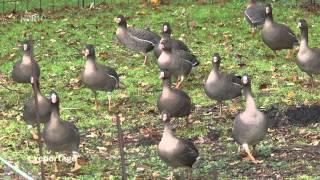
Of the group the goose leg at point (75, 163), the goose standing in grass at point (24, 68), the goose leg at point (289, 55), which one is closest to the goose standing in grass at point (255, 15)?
the goose leg at point (289, 55)

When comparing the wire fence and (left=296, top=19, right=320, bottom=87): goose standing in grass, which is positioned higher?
the wire fence

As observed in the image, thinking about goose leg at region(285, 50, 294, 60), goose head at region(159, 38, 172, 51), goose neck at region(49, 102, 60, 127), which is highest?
goose leg at region(285, 50, 294, 60)

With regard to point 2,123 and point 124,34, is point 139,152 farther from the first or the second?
point 124,34

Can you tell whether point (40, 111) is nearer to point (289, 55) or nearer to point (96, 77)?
point (96, 77)

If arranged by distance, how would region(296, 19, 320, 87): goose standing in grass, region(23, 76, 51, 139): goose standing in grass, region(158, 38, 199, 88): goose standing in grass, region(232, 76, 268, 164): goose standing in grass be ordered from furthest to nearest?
region(158, 38, 199, 88): goose standing in grass < region(296, 19, 320, 87): goose standing in grass < region(23, 76, 51, 139): goose standing in grass < region(232, 76, 268, 164): goose standing in grass

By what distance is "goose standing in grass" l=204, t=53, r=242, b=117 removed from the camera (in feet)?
38.5

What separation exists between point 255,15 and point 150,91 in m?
4.64

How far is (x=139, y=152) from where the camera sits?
10453 mm

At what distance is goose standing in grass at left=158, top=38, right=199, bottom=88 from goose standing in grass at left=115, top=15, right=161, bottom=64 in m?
1.85

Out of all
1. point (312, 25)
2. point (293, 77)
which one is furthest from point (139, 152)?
point (312, 25)

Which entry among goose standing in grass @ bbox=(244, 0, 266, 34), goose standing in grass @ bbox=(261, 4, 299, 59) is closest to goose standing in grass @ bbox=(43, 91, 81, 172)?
goose standing in grass @ bbox=(261, 4, 299, 59)

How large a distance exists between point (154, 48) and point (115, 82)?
232 centimetres

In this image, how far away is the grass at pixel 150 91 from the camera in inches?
387

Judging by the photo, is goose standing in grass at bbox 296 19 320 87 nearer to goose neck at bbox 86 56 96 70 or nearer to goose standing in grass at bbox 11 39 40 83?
goose neck at bbox 86 56 96 70
